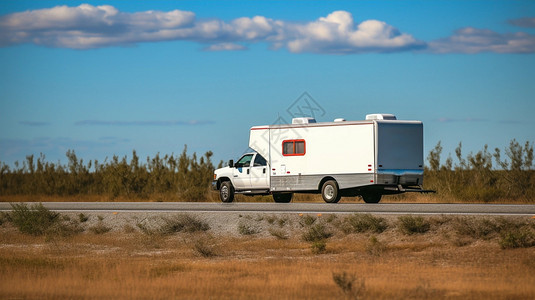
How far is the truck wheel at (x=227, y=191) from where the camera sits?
32062 millimetres

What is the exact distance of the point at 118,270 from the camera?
661 inches

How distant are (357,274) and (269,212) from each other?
10622 mm

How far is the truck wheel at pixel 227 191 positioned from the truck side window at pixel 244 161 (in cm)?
102

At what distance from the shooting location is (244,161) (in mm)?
31531

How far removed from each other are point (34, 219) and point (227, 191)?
8.14m

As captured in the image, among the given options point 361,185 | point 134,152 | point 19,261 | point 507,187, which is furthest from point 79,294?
point 134,152

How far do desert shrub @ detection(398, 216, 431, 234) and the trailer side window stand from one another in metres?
8.46

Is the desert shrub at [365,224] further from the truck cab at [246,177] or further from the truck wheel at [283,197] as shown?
the truck wheel at [283,197]

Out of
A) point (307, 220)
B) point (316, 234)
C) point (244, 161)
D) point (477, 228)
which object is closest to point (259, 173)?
point (244, 161)

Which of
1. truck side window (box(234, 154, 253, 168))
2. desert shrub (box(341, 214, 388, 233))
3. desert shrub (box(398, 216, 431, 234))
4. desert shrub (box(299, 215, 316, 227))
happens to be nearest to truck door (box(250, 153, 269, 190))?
truck side window (box(234, 154, 253, 168))

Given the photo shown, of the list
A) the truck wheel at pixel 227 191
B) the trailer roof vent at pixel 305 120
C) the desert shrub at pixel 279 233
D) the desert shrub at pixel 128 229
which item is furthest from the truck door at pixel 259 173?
the desert shrub at pixel 279 233

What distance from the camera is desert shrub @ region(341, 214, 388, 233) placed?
72.1 feet

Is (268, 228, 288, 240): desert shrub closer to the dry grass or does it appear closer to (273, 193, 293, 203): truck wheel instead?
the dry grass

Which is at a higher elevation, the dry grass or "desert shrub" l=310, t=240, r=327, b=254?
"desert shrub" l=310, t=240, r=327, b=254
